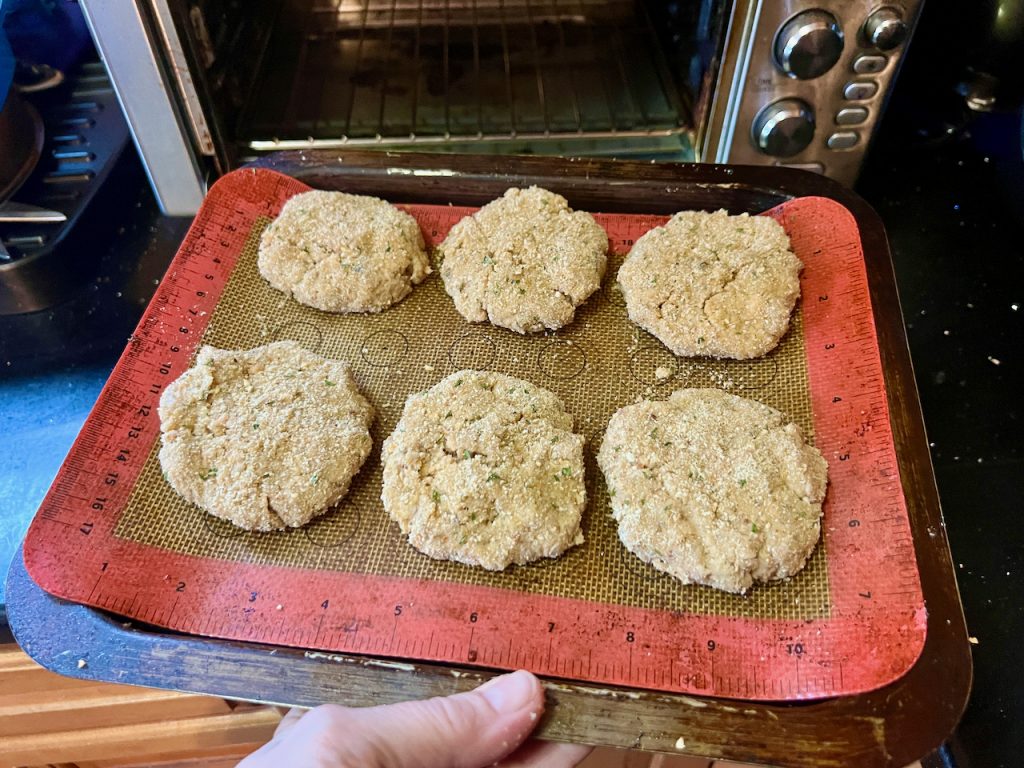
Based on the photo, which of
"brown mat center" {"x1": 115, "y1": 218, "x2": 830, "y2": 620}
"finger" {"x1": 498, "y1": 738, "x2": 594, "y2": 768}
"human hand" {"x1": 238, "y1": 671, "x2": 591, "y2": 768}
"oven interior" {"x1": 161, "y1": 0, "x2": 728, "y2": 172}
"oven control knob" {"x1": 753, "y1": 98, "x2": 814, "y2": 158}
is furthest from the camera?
"oven interior" {"x1": 161, "y1": 0, "x2": 728, "y2": 172}

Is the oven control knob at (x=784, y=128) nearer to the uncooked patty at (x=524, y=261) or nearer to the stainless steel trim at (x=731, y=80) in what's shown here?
the stainless steel trim at (x=731, y=80)

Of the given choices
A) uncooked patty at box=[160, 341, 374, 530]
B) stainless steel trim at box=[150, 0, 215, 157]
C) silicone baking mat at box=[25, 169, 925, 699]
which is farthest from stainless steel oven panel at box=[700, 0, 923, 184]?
stainless steel trim at box=[150, 0, 215, 157]

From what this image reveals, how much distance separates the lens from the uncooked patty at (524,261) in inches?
44.0

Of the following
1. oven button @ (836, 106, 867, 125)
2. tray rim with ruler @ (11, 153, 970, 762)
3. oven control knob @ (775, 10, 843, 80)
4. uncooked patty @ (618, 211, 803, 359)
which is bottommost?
uncooked patty @ (618, 211, 803, 359)

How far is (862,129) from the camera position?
1.17 m

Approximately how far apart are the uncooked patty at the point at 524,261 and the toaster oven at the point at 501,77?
204 mm

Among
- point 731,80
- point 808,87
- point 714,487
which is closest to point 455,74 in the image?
point 731,80

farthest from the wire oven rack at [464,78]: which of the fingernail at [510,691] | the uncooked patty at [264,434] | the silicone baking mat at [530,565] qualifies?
the fingernail at [510,691]

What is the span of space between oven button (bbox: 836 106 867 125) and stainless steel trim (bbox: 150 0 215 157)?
1.08 metres

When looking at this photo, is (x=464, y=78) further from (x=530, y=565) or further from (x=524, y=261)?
(x=530, y=565)

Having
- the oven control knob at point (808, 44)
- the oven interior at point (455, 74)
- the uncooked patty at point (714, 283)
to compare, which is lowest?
the uncooked patty at point (714, 283)

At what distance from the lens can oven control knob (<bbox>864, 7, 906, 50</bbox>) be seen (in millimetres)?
1020

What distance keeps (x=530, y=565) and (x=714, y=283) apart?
54 cm

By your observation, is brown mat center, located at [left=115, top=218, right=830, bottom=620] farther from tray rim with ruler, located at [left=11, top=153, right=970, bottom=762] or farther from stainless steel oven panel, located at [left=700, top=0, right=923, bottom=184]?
stainless steel oven panel, located at [left=700, top=0, right=923, bottom=184]
